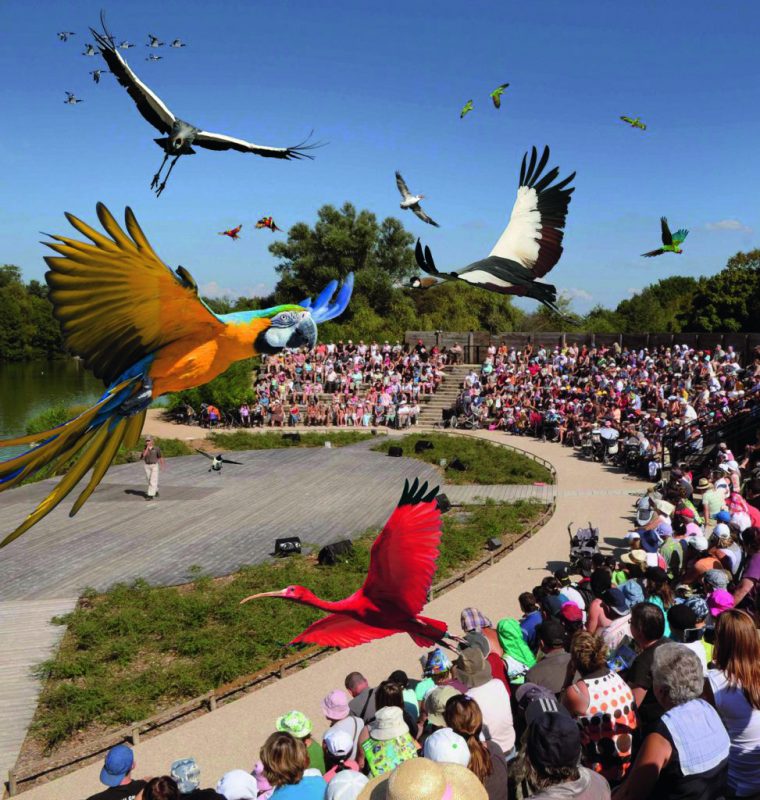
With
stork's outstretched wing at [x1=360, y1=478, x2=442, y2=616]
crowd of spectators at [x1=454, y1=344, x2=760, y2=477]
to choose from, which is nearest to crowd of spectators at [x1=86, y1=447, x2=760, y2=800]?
stork's outstretched wing at [x1=360, y1=478, x2=442, y2=616]

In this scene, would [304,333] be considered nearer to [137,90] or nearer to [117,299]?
[117,299]

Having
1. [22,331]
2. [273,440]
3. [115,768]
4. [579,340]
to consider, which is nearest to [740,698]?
[115,768]

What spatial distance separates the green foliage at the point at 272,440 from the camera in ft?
73.7

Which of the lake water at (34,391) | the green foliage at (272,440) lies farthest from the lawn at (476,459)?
the lake water at (34,391)

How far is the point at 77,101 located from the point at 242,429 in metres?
23.4

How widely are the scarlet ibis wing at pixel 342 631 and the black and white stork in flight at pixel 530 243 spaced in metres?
1.62

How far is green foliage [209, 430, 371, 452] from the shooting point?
2245 cm

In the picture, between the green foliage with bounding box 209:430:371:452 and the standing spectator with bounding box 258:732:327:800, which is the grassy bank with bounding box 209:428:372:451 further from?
the standing spectator with bounding box 258:732:327:800

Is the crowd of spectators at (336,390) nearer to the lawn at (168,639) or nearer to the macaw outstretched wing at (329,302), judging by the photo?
the lawn at (168,639)

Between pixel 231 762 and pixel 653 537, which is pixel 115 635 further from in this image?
pixel 653 537

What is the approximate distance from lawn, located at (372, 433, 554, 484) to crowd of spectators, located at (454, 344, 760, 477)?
2.40 meters

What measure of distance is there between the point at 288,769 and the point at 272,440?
19.8 metres

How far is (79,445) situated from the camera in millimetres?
2035

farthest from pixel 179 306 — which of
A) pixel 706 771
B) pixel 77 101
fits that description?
pixel 706 771
